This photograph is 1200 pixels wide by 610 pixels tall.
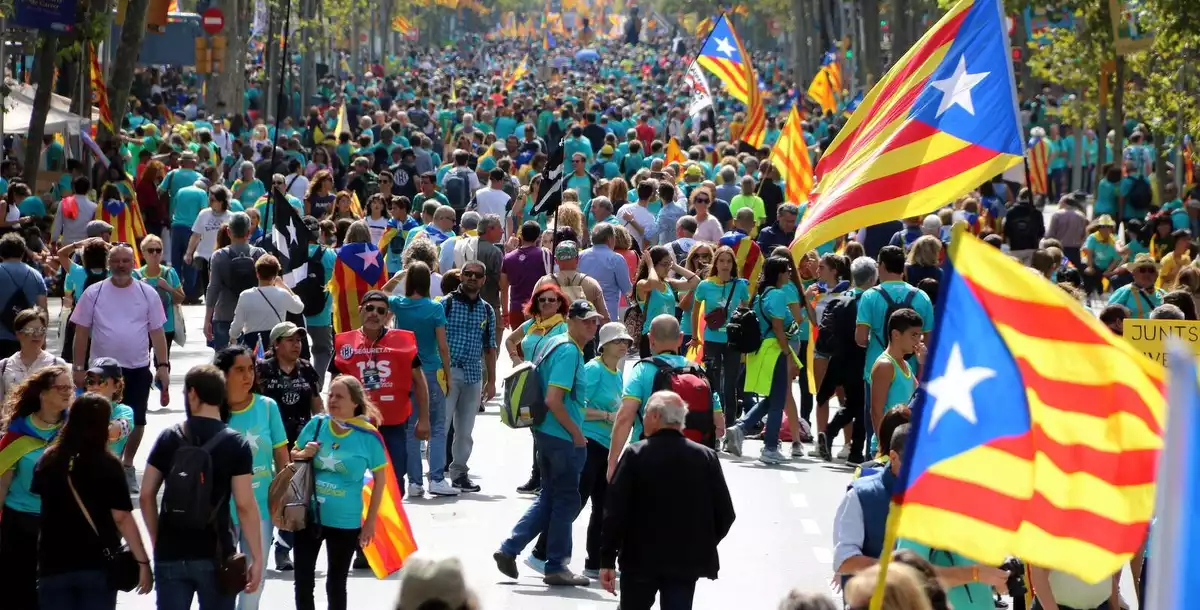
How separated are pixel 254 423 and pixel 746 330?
6227 mm

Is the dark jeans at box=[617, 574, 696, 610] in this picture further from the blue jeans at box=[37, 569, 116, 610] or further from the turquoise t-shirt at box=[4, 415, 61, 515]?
the turquoise t-shirt at box=[4, 415, 61, 515]

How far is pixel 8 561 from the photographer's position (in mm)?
8469

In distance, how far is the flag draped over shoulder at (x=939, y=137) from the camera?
9.59m

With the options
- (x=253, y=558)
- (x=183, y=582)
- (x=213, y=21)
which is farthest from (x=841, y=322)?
(x=213, y=21)

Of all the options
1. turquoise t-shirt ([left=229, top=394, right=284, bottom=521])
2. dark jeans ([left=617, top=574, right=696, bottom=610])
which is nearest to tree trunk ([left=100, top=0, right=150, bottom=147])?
turquoise t-shirt ([left=229, top=394, right=284, bottom=521])

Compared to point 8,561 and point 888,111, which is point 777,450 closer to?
point 888,111

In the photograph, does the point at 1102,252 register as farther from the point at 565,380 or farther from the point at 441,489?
the point at 565,380

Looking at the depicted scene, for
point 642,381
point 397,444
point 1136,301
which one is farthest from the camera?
point 1136,301

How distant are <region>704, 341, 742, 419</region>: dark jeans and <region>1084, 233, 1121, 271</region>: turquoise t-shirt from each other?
7.42 m

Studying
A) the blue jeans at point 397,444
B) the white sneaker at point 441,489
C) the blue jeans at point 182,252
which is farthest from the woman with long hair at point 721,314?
the blue jeans at point 182,252

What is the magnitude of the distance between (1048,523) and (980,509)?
0.57 ft

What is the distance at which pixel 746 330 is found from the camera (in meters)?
14.8

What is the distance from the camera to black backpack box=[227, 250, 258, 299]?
1537 cm

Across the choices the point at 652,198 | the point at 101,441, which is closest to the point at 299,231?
the point at 652,198
